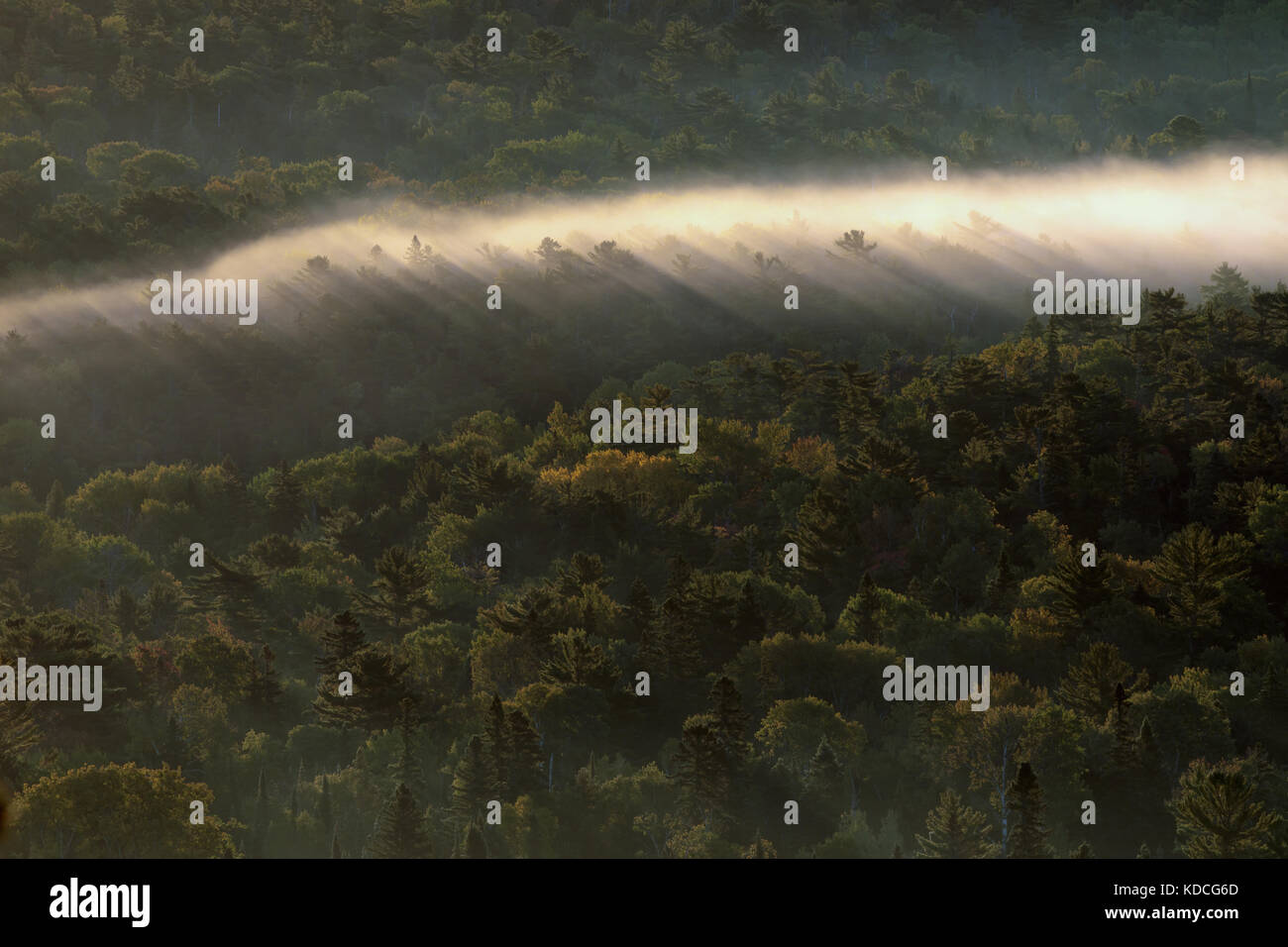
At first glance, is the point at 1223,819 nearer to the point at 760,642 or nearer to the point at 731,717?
the point at 731,717

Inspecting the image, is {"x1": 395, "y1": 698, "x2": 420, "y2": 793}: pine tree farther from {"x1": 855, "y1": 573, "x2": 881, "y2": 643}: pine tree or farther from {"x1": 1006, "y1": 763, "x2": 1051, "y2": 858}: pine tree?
{"x1": 1006, "y1": 763, "x2": 1051, "y2": 858}: pine tree

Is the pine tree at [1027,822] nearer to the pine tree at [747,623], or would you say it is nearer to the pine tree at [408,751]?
the pine tree at [747,623]

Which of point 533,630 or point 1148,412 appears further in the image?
point 1148,412

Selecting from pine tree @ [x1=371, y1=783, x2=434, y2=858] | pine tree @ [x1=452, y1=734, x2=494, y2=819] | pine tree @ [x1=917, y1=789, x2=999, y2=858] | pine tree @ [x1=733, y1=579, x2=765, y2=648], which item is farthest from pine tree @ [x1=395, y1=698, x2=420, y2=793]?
pine tree @ [x1=917, y1=789, x2=999, y2=858]

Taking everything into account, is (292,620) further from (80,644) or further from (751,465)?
(751,465)

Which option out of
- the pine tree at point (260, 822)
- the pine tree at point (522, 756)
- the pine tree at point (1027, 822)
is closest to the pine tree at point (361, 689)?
the pine tree at point (260, 822)

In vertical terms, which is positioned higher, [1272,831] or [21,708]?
[21,708]
